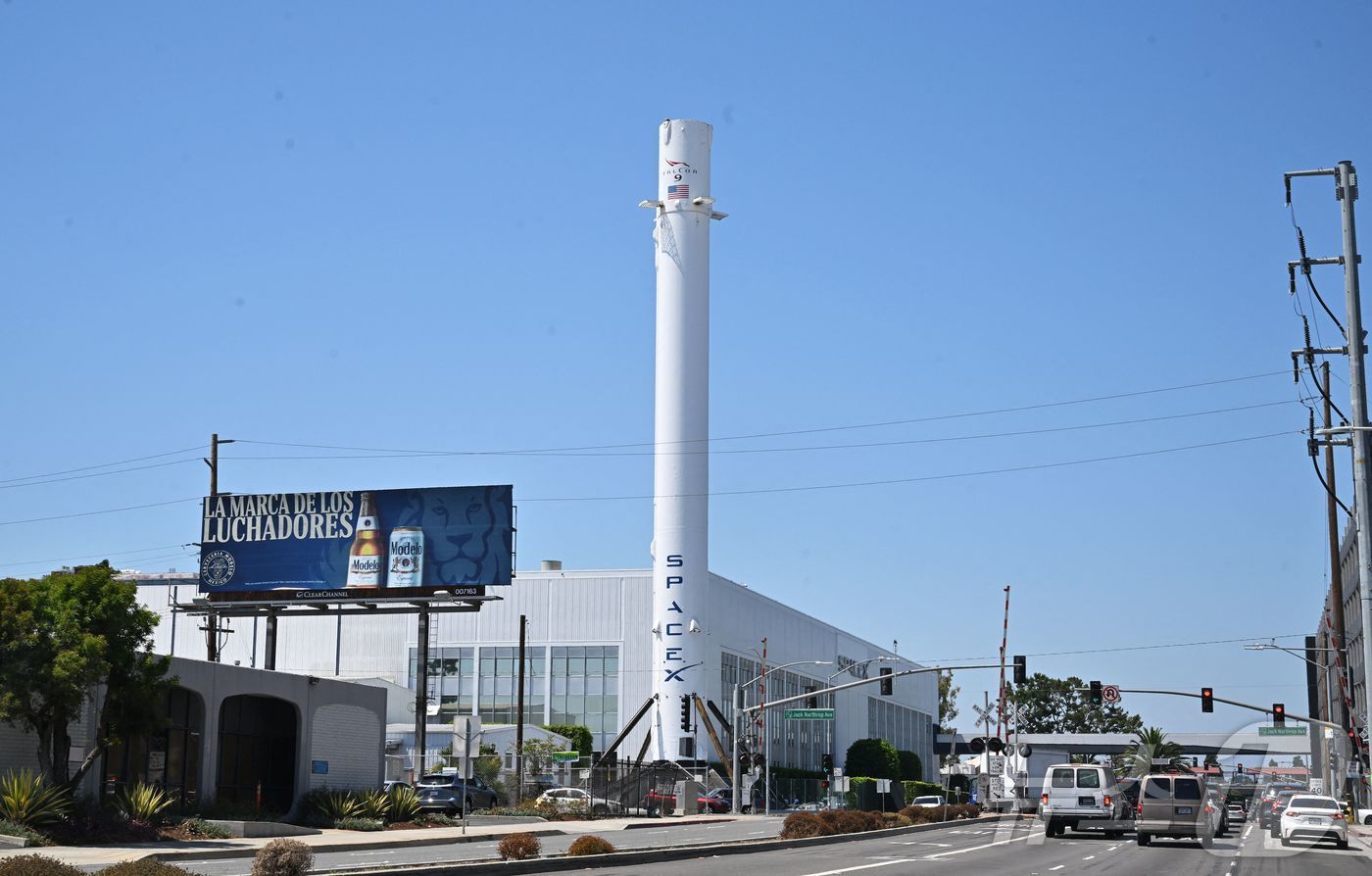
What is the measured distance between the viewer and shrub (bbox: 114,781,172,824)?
3659cm

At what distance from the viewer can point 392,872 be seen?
77.7 feet

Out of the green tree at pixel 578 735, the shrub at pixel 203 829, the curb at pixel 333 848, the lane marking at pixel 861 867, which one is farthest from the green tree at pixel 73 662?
the green tree at pixel 578 735

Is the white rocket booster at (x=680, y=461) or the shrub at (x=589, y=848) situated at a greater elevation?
the white rocket booster at (x=680, y=461)

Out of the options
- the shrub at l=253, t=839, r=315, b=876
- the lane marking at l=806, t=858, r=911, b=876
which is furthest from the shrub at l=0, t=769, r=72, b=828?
the lane marking at l=806, t=858, r=911, b=876

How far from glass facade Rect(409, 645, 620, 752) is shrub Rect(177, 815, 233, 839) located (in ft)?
173

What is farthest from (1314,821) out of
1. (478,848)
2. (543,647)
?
(543,647)

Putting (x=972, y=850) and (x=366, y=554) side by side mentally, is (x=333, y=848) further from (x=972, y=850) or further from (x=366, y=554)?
(x=366, y=554)

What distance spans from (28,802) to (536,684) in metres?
59.7

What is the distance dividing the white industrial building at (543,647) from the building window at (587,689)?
0.06 metres

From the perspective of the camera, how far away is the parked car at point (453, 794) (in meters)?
51.1

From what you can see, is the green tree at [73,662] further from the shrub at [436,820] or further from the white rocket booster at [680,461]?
the white rocket booster at [680,461]

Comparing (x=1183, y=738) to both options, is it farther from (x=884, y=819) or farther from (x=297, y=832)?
(x=297, y=832)

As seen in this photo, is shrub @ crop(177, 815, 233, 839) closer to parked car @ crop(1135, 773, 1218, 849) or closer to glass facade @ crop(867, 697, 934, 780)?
parked car @ crop(1135, 773, 1218, 849)

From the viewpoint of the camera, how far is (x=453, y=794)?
5156 cm
